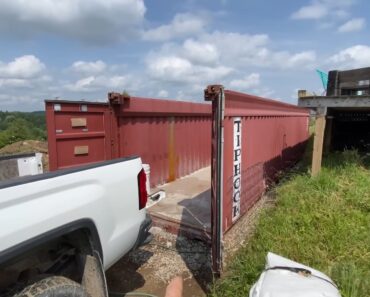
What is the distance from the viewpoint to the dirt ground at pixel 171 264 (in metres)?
3.69

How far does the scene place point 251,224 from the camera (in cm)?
448

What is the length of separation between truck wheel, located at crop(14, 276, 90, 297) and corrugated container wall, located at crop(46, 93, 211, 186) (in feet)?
9.61

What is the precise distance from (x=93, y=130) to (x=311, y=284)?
12.6 feet

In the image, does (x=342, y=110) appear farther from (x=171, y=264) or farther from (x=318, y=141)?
(x=171, y=264)

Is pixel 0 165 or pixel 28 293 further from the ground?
pixel 0 165

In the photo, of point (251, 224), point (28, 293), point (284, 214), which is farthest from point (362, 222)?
point (28, 293)

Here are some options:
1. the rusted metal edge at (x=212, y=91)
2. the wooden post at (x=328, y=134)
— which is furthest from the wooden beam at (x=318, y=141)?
the wooden post at (x=328, y=134)

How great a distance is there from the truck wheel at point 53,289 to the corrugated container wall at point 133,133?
2928mm

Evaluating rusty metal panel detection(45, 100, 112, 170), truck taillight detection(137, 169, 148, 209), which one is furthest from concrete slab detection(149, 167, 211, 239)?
truck taillight detection(137, 169, 148, 209)

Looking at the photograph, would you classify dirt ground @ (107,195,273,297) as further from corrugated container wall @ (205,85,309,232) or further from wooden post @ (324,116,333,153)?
wooden post @ (324,116,333,153)

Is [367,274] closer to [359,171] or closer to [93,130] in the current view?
[359,171]

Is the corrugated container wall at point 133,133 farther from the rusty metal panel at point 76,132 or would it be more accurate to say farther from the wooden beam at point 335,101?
the wooden beam at point 335,101

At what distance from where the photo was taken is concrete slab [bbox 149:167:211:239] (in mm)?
4684

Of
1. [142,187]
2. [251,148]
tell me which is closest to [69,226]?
[142,187]
